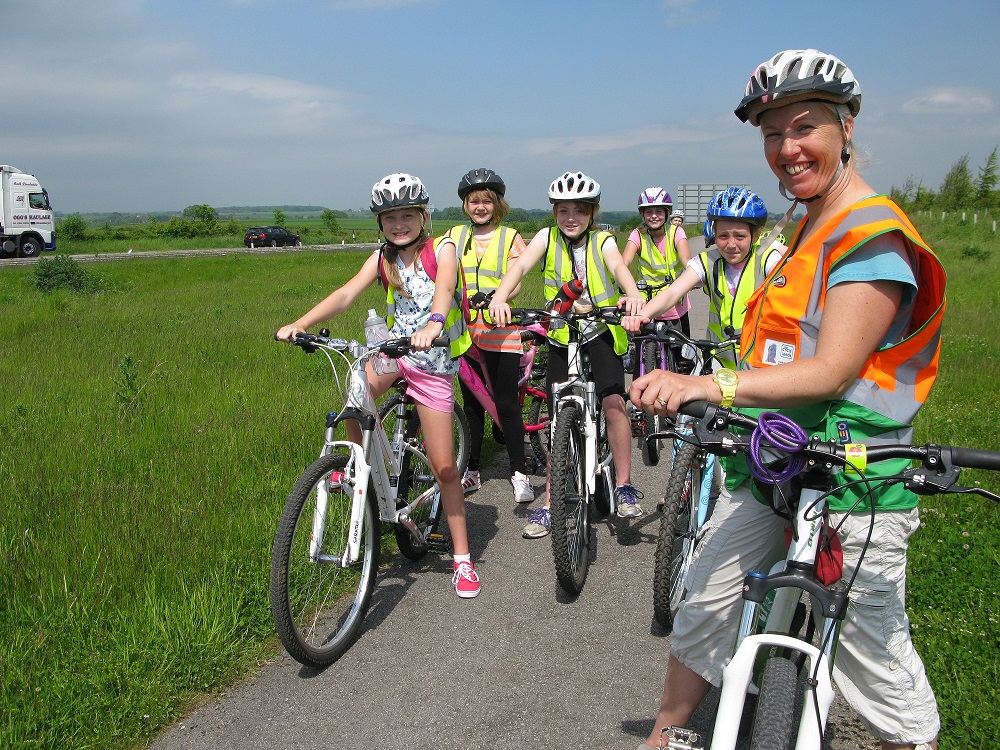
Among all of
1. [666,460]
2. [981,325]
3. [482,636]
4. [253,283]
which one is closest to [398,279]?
[482,636]

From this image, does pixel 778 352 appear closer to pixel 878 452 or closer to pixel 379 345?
pixel 878 452

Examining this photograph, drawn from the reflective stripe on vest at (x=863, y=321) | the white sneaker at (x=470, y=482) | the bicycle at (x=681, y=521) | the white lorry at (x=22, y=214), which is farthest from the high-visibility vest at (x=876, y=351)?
the white lorry at (x=22, y=214)

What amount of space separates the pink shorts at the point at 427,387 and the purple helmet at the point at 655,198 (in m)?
5.36

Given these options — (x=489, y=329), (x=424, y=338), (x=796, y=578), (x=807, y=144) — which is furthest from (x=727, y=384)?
(x=489, y=329)

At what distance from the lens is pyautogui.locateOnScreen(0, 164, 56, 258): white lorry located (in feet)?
117

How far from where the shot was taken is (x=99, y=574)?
421 cm

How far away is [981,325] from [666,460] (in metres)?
9.31

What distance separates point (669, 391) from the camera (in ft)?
6.76

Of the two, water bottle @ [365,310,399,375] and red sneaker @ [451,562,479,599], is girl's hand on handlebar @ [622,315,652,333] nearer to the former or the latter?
water bottle @ [365,310,399,375]

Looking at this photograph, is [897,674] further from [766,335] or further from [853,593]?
[766,335]

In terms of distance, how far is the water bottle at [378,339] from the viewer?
461cm

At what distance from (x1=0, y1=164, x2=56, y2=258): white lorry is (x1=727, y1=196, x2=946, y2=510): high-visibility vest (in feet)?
133

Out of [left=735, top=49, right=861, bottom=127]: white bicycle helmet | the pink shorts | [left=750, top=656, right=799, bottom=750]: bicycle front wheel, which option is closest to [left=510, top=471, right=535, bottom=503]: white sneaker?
the pink shorts

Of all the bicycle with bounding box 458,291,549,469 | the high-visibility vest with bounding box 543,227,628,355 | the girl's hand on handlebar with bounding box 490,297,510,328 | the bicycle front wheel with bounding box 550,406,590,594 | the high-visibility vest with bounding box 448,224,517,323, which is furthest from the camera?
the high-visibility vest with bounding box 448,224,517,323
